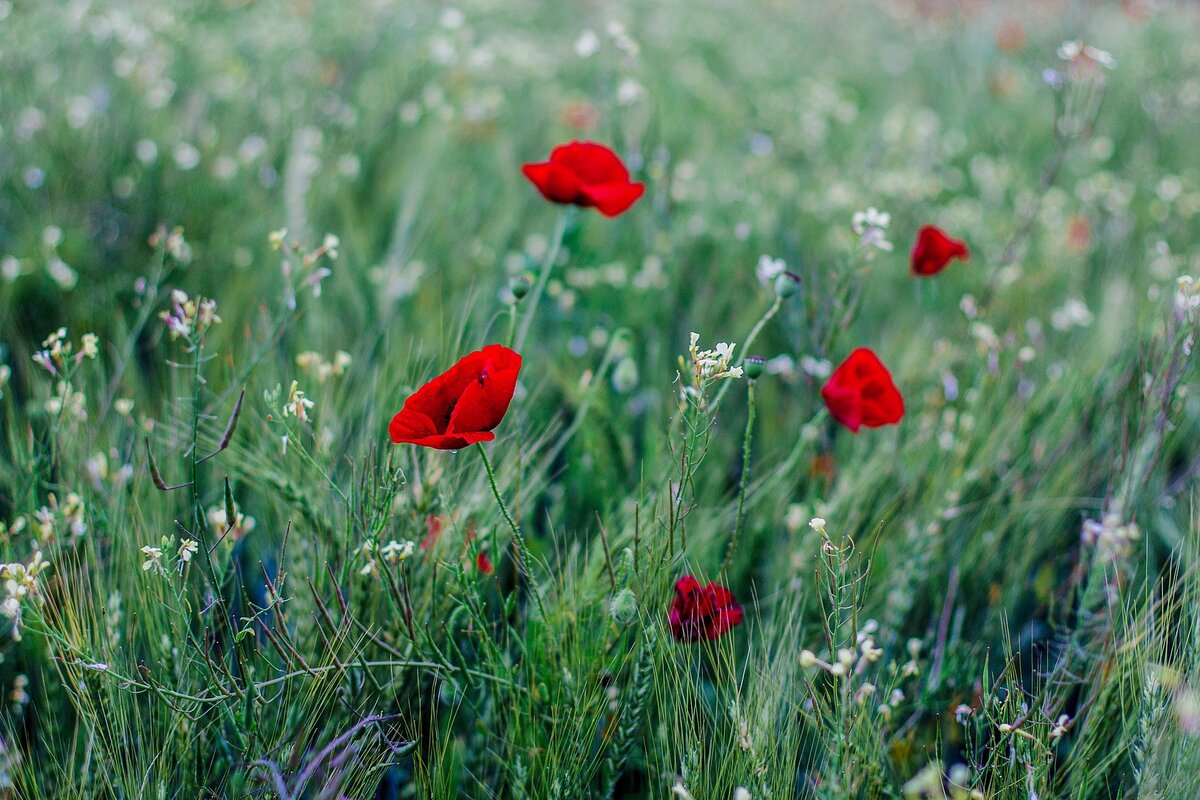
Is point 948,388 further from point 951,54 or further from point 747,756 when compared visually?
point 951,54

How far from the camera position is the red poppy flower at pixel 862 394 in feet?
3.51

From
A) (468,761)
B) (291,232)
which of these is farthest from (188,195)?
(468,761)

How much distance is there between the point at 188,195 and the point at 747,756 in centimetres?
177

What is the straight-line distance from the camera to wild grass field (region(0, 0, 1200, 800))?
2.80 feet

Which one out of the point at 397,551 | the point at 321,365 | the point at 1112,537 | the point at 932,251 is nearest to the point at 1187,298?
the point at 1112,537

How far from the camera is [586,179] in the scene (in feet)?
4.09

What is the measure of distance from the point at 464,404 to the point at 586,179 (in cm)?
54

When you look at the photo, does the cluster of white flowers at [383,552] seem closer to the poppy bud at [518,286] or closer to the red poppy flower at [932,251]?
the poppy bud at [518,286]

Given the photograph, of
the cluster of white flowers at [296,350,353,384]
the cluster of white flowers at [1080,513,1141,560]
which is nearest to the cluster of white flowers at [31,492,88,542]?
the cluster of white flowers at [296,350,353,384]

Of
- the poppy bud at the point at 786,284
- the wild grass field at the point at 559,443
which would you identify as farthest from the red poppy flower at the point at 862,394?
the poppy bud at the point at 786,284

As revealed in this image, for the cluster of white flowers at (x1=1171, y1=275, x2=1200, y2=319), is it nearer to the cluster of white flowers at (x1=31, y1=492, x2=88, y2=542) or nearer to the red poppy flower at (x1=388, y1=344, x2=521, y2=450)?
the red poppy flower at (x1=388, y1=344, x2=521, y2=450)

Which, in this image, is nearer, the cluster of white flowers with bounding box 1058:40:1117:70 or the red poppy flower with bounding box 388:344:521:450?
the red poppy flower with bounding box 388:344:521:450

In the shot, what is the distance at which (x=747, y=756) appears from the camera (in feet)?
2.65

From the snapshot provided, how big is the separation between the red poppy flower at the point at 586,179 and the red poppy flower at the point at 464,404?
0.39 m
